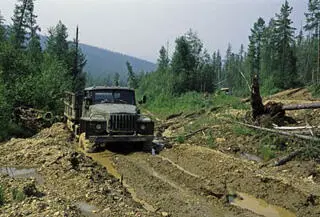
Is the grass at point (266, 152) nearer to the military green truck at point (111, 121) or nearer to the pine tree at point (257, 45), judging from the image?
the military green truck at point (111, 121)

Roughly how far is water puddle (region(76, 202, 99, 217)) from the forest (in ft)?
37.8

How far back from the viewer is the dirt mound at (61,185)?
7547mm

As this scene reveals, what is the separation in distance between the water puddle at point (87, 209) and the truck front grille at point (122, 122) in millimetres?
6609

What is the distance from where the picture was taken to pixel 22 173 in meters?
11.5

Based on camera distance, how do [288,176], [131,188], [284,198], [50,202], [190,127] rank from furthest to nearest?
[190,127] < [288,176] < [131,188] < [284,198] < [50,202]

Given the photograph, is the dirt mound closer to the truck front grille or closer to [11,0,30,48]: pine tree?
the truck front grille

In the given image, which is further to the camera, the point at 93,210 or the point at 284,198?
the point at 284,198

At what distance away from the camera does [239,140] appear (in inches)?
644

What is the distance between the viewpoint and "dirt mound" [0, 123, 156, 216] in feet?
24.8

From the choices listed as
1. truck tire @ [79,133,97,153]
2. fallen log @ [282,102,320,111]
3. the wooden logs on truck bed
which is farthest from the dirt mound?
fallen log @ [282,102,320,111]

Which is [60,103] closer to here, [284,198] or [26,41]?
[284,198]

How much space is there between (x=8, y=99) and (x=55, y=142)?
24.5 feet

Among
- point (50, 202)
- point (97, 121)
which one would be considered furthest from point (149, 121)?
point (50, 202)

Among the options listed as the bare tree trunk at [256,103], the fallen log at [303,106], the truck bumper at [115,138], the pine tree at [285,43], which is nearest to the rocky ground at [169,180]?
the truck bumper at [115,138]
